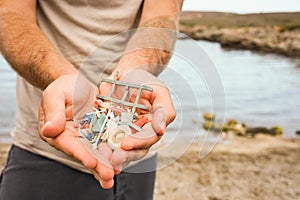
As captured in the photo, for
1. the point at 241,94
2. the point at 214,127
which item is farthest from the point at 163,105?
the point at 241,94

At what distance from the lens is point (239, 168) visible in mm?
4934

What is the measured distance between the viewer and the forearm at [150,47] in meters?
1.54

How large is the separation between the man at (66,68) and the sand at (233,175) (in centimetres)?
252

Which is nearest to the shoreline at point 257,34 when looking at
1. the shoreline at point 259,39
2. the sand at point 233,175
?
the shoreline at point 259,39

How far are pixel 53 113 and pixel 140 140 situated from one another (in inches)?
10.6

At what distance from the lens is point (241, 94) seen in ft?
38.8

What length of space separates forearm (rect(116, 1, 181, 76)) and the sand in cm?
272

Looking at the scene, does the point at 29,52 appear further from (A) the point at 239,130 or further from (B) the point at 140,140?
(A) the point at 239,130

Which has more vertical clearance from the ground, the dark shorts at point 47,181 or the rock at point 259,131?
the dark shorts at point 47,181

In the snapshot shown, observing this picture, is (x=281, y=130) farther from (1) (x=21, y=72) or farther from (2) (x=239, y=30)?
(2) (x=239, y=30)

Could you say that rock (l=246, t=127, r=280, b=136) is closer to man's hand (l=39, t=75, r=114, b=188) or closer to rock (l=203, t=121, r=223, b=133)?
rock (l=203, t=121, r=223, b=133)

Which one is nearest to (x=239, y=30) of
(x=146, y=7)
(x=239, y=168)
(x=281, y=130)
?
(x=281, y=130)

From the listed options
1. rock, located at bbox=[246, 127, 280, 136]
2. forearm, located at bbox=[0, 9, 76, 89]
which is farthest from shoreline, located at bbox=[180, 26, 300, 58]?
forearm, located at bbox=[0, 9, 76, 89]

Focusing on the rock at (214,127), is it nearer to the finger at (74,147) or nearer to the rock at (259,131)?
the finger at (74,147)
